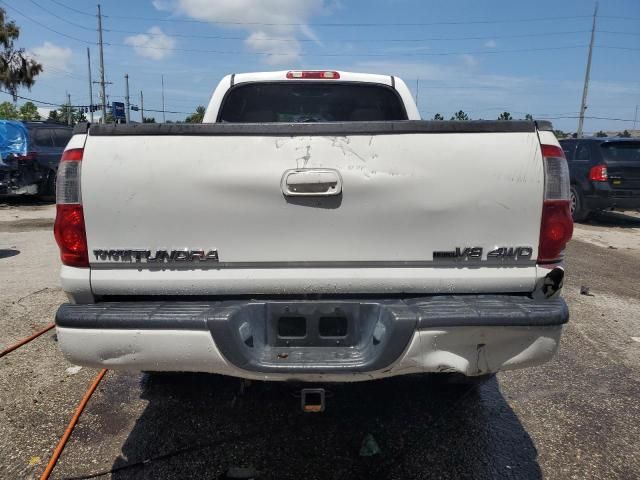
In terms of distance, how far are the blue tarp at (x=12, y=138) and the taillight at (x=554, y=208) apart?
42.3ft

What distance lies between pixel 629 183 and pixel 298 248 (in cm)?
1026

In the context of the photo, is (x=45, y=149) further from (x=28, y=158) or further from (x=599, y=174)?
(x=599, y=174)

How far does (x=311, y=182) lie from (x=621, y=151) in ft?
34.6

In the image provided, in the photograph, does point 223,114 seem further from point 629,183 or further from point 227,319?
point 629,183

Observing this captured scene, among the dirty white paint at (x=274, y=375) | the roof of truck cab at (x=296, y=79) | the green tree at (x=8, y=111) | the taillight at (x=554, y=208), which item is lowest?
the dirty white paint at (x=274, y=375)

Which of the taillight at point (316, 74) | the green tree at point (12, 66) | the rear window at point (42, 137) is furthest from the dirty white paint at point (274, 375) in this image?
the green tree at point (12, 66)

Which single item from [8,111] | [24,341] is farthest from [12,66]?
[24,341]

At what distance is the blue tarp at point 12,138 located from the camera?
12.4m

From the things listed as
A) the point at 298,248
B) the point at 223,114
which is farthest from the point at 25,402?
the point at 223,114

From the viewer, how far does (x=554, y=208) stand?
7.76 ft

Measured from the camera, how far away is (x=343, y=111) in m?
4.65

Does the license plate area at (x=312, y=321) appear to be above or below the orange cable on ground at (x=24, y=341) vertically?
above

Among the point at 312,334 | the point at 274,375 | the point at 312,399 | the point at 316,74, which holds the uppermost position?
the point at 316,74

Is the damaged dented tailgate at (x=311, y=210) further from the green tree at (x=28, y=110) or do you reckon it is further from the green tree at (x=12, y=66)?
the green tree at (x=28, y=110)
